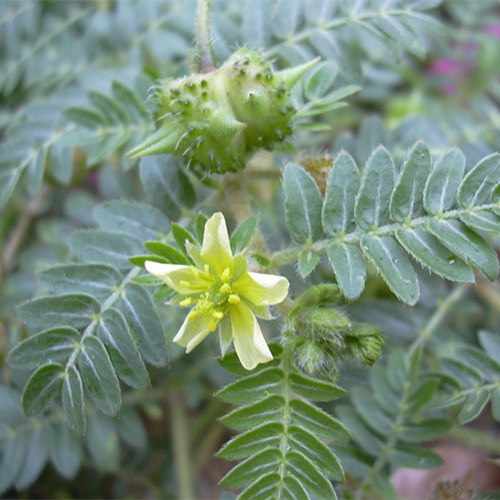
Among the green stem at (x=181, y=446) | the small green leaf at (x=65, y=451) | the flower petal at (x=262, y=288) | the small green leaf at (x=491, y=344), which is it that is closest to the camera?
the flower petal at (x=262, y=288)

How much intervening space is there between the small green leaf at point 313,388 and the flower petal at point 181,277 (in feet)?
1.24

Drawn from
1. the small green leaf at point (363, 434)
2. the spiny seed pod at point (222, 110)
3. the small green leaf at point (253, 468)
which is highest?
the spiny seed pod at point (222, 110)

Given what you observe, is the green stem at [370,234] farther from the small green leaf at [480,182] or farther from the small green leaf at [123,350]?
the small green leaf at [123,350]

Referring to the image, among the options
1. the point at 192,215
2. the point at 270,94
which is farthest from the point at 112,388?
the point at 270,94

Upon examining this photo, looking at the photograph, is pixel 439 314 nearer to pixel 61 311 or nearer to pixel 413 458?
pixel 413 458

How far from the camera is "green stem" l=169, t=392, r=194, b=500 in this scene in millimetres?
2484

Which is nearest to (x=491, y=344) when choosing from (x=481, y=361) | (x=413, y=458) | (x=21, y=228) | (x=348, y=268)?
(x=481, y=361)

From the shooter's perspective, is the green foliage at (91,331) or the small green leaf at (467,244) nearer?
the small green leaf at (467,244)

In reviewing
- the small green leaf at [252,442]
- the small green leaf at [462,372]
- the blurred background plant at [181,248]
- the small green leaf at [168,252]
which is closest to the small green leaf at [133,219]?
the blurred background plant at [181,248]

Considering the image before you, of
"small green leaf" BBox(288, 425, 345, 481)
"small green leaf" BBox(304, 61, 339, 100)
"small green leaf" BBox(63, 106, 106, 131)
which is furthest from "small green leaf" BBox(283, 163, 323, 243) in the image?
"small green leaf" BBox(63, 106, 106, 131)

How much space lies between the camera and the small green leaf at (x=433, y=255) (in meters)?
1.42

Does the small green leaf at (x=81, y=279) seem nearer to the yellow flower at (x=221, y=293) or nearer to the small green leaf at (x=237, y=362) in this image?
the yellow flower at (x=221, y=293)

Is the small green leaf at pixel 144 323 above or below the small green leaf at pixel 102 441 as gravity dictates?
above

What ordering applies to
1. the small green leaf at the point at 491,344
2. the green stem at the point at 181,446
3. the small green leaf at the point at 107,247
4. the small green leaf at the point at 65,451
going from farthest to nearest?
the green stem at the point at 181,446, the small green leaf at the point at 65,451, the small green leaf at the point at 491,344, the small green leaf at the point at 107,247
